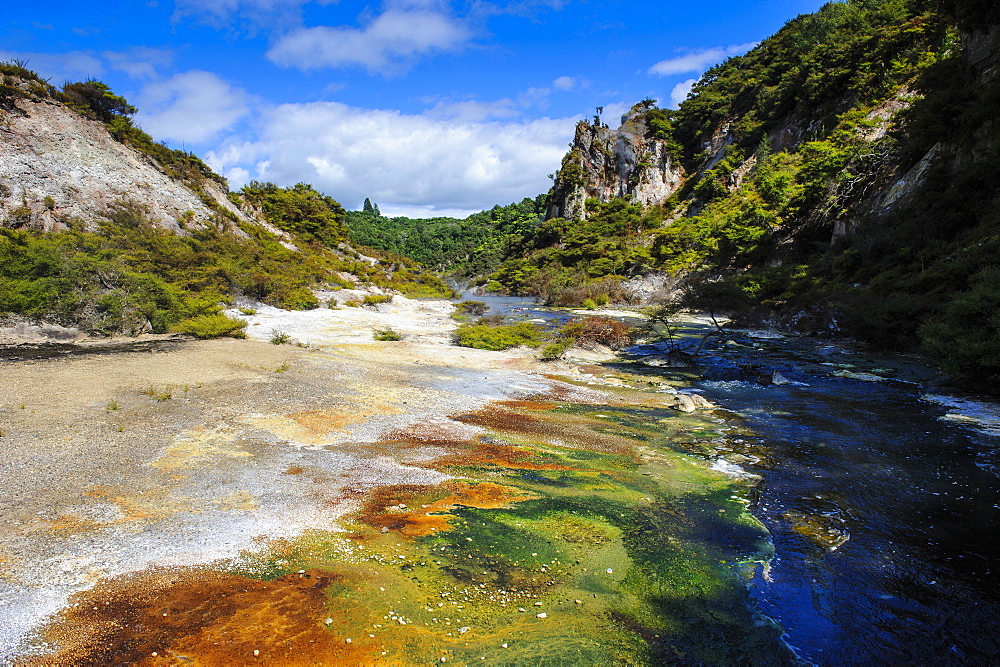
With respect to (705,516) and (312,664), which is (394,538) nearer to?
(312,664)

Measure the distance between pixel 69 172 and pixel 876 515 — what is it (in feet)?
162

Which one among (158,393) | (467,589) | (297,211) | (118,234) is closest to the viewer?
(467,589)

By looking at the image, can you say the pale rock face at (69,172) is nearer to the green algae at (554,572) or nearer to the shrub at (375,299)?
the shrub at (375,299)

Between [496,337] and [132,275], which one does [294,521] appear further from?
[132,275]

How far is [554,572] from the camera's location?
627 centimetres

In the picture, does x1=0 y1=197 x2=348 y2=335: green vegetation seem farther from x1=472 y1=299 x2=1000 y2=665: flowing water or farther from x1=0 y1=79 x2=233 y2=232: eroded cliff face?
x1=472 y1=299 x2=1000 y2=665: flowing water

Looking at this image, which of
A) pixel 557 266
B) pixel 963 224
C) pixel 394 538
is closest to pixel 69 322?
pixel 394 538

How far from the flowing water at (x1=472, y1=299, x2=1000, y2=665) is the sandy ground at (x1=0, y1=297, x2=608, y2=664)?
19.8 ft

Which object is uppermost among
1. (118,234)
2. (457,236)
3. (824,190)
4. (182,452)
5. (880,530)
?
(457,236)

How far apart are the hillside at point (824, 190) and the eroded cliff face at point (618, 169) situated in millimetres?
402

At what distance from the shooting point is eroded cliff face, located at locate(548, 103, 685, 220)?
96750mm

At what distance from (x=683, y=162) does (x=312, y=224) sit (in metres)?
72.3

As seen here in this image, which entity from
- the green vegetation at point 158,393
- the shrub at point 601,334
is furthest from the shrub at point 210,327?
the shrub at point 601,334

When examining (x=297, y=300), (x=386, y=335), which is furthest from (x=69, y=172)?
(x=386, y=335)
